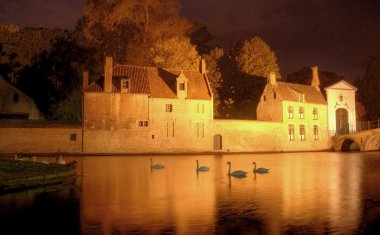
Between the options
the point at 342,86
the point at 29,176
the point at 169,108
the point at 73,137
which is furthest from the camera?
the point at 342,86

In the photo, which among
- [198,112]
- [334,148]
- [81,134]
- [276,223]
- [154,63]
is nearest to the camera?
[276,223]

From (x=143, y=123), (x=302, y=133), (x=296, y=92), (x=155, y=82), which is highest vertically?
(x=155, y=82)

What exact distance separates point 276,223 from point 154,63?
4742cm

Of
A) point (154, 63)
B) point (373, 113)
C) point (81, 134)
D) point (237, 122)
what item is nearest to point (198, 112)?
point (237, 122)

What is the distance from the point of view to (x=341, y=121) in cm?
6488

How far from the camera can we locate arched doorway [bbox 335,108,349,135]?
211 ft

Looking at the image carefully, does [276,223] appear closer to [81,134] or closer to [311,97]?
[81,134]

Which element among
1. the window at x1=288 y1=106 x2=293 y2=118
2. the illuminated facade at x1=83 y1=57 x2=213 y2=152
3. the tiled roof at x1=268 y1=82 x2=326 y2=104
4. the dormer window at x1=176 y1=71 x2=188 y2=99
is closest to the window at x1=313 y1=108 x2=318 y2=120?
the tiled roof at x1=268 y1=82 x2=326 y2=104

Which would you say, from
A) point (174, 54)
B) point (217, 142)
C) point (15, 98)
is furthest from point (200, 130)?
point (15, 98)

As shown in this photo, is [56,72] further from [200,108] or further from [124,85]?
[200,108]

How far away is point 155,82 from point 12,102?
21.4m

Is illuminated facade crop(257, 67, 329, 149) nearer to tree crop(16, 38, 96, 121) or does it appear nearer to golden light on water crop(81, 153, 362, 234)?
tree crop(16, 38, 96, 121)

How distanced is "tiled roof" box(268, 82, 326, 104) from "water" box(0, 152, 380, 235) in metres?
38.0

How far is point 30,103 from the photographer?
61.2 meters
